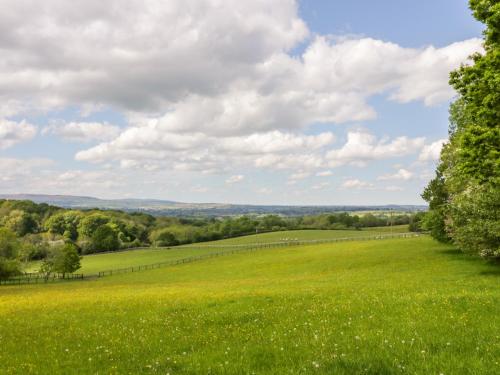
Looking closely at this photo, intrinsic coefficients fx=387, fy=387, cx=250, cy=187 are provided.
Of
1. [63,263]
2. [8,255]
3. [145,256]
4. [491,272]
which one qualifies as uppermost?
[491,272]

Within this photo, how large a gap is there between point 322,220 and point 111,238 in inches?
3738

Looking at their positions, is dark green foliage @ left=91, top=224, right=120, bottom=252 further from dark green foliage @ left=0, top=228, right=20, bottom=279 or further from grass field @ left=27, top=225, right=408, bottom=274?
dark green foliage @ left=0, top=228, right=20, bottom=279

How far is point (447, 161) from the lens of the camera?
47.6 metres

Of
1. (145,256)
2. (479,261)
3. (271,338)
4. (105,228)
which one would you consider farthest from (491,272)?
(105,228)

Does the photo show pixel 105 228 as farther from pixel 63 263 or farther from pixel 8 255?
pixel 63 263

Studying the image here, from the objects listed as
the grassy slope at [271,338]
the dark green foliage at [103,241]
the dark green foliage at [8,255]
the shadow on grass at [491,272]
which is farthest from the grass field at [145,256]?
the grassy slope at [271,338]

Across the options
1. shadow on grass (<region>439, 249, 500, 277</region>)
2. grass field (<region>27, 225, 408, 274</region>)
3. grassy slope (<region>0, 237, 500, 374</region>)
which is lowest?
grass field (<region>27, 225, 408, 274</region>)

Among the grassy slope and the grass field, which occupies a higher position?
the grassy slope

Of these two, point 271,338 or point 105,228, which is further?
point 105,228

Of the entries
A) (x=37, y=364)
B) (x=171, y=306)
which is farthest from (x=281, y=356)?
(x=171, y=306)

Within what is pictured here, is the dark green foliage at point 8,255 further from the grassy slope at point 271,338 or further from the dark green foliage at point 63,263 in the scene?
the grassy slope at point 271,338

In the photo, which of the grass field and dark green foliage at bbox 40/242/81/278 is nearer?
dark green foliage at bbox 40/242/81/278

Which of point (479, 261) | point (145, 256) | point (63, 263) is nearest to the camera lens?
point (479, 261)

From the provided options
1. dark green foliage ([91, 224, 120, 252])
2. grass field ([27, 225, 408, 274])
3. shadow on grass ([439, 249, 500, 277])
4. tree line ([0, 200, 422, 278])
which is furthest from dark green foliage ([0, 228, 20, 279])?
shadow on grass ([439, 249, 500, 277])
